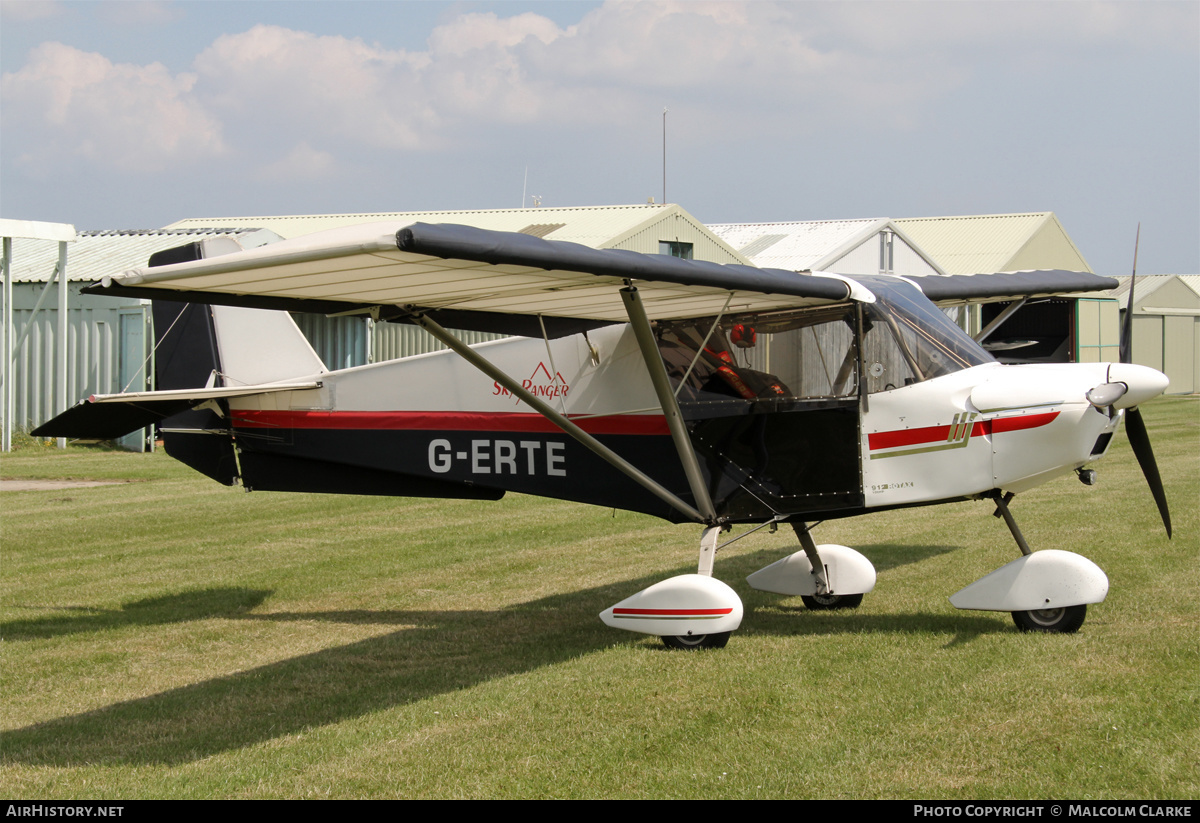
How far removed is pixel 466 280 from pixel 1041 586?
4.11 metres

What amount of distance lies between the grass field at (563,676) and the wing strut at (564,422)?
99 centimetres

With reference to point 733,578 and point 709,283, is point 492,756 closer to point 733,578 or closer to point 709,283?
point 709,283

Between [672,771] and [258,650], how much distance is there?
12.5 ft

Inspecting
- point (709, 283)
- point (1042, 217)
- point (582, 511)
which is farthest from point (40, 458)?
point (1042, 217)

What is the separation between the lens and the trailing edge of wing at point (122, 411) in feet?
26.7

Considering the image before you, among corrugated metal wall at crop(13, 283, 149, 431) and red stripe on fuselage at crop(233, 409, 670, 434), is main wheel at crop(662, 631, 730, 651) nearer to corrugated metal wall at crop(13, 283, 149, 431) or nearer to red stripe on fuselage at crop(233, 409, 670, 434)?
red stripe on fuselage at crop(233, 409, 670, 434)

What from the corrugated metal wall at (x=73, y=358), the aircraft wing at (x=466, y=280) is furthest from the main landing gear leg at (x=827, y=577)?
the corrugated metal wall at (x=73, y=358)

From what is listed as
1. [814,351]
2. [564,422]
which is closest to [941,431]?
[814,351]

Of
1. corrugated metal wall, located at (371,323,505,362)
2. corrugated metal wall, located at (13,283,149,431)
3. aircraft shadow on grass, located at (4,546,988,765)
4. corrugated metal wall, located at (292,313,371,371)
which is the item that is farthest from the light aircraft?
corrugated metal wall, located at (371,323,505,362)

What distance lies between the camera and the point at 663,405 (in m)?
7.39

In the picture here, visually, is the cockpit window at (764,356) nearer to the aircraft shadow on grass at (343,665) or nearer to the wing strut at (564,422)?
the wing strut at (564,422)

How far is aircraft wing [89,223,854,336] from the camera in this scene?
494 cm

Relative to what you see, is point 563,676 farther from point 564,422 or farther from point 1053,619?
point 1053,619

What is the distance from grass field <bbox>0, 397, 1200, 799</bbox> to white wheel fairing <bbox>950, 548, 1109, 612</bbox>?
0.75 feet
